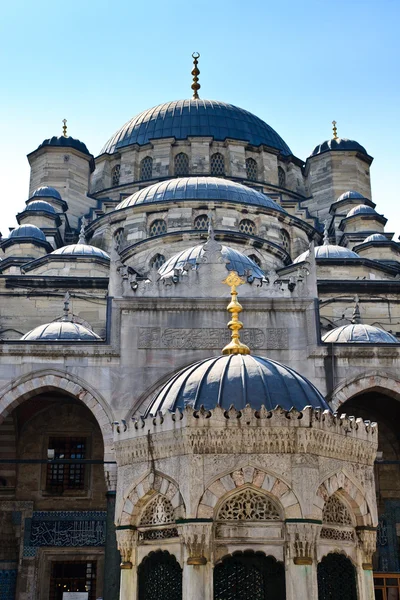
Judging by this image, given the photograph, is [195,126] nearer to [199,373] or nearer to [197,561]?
[199,373]

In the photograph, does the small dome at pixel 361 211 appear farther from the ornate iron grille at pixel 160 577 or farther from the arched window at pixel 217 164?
the ornate iron grille at pixel 160 577

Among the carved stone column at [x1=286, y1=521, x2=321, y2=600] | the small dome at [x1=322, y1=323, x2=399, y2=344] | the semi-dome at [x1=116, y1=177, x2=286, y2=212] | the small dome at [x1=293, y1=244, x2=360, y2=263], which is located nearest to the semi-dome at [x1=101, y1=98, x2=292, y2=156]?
the semi-dome at [x1=116, y1=177, x2=286, y2=212]

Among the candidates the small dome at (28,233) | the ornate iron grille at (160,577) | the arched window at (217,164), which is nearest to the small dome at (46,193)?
the small dome at (28,233)

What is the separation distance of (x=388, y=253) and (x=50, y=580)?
48.2ft

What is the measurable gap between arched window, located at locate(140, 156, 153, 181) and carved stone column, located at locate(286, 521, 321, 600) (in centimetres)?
2756

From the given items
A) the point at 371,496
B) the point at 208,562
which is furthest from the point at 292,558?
the point at 371,496

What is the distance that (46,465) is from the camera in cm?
1894

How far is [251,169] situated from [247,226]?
8871mm

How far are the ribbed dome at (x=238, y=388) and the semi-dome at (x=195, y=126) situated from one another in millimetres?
27384

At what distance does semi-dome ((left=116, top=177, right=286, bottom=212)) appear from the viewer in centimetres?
2580

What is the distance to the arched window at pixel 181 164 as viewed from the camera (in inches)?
1293

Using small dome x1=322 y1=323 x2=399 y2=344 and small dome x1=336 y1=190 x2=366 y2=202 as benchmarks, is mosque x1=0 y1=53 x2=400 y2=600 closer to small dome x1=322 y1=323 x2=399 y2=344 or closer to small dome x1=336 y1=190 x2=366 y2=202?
small dome x1=322 y1=323 x2=399 y2=344

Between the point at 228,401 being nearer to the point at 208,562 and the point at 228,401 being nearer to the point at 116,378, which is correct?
the point at 208,562

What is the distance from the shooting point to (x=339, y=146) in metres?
35.2
